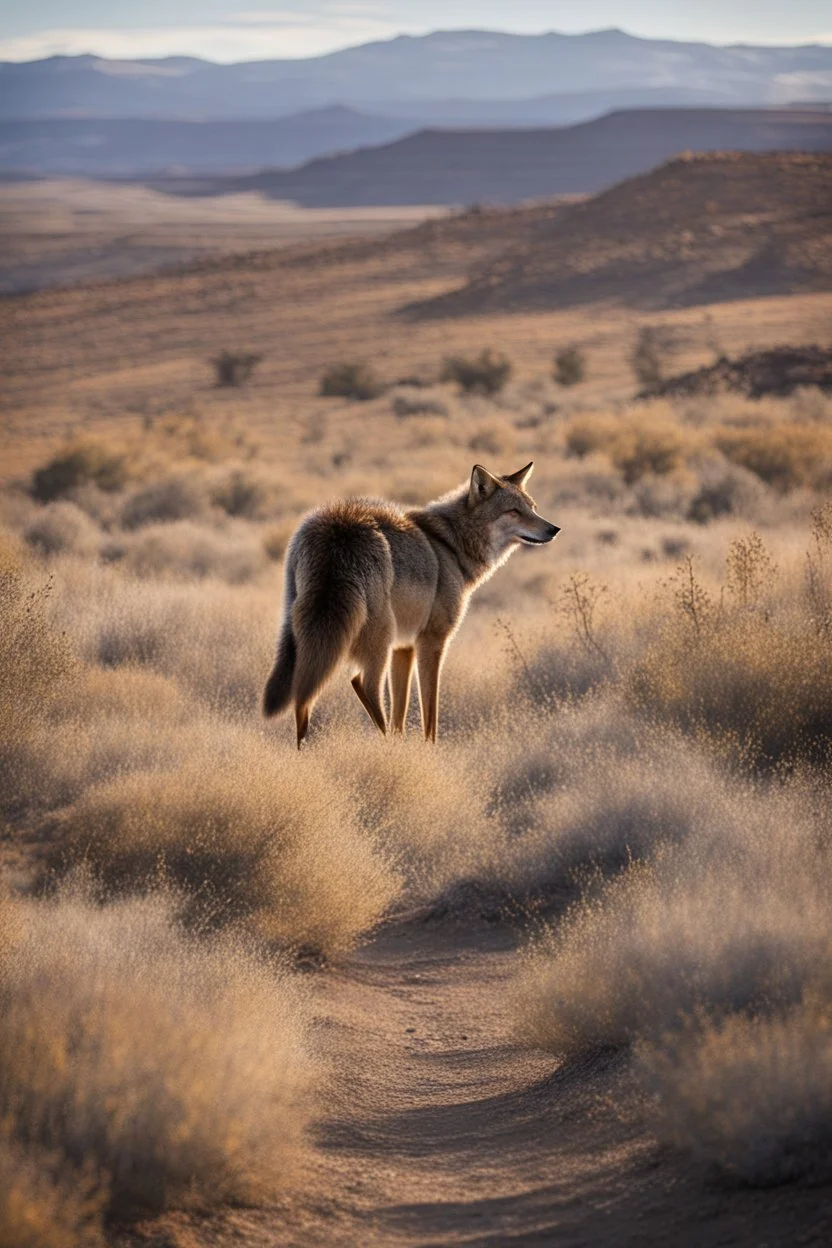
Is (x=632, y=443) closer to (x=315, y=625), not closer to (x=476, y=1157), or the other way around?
(x=315, y=625)

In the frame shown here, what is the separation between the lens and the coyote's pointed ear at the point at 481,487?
7.92 metres

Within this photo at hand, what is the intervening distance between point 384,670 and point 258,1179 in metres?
3.54

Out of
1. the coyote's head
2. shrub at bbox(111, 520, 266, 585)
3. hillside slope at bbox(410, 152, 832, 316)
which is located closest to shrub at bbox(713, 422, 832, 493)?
shrub at bbox(111, 520, 266, 585)

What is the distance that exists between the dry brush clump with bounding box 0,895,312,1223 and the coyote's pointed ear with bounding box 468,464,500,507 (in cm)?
430

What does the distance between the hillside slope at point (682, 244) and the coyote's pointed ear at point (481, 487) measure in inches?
1813

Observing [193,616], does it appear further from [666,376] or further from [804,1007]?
[666,376]

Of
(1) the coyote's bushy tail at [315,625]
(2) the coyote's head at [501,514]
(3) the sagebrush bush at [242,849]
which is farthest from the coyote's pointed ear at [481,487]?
(3) the sagebrush bush at [242,849]

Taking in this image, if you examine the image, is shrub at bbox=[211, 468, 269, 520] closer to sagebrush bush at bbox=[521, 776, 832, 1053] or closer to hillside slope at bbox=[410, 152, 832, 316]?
sagebrush bush at bbox=[521, 776, 832, 1053]

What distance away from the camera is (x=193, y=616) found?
10133 millimetres

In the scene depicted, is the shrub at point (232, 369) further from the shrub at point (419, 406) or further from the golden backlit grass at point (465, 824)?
the golden backlit grass at point (465, 824)

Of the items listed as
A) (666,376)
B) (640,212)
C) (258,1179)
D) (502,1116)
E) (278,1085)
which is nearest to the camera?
(258,1179)

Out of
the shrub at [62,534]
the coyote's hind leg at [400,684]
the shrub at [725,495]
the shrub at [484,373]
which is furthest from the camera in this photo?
the shrub at [484,373]

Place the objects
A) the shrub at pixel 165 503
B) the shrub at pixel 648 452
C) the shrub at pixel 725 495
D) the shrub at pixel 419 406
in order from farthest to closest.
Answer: the shrub at pixel 419 406 < the shrub at pixel 648 452 < the shrub at pixel 165 503 < the shrub at pixel 725 495

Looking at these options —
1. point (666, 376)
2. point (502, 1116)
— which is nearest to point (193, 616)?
point (502, 1116)
